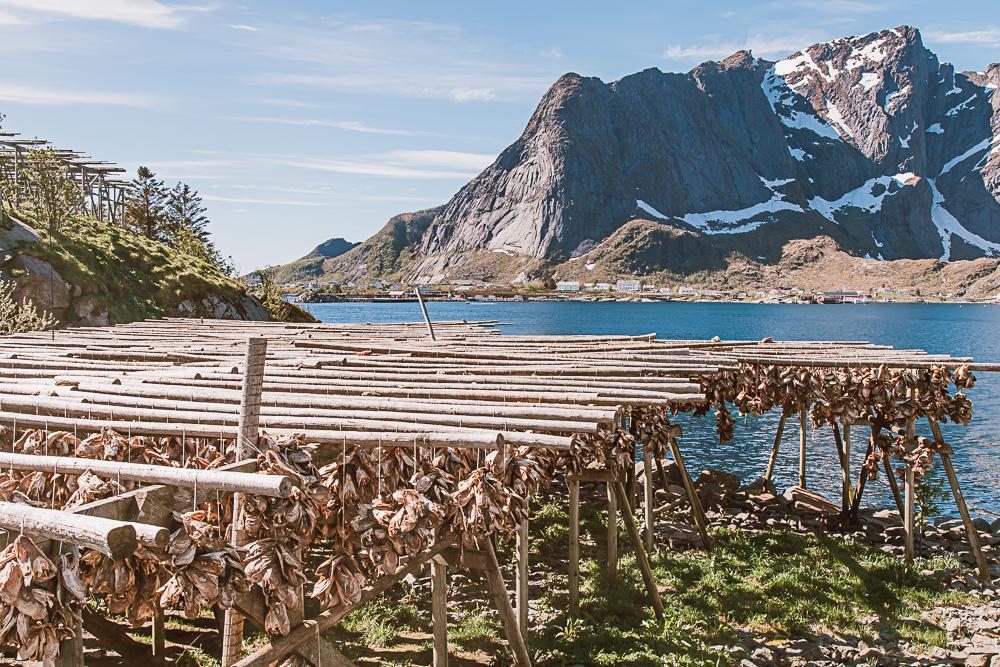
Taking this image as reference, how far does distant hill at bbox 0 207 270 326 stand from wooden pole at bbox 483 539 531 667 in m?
26.0

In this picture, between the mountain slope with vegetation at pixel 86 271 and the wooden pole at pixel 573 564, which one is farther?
the mountain slope with vegetation at pixel 86 271

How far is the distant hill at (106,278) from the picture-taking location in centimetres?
2986

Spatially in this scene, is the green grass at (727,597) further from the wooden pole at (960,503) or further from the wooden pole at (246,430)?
the wooden pole at (246,430)

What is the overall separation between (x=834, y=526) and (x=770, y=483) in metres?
3.61

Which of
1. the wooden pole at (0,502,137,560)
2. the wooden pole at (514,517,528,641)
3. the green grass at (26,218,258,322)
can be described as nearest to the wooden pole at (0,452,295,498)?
the wooden pole at (0,502,137,560)

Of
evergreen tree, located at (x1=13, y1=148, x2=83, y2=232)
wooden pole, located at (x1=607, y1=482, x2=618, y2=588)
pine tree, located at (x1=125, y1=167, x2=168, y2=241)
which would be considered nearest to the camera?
wooden pole, located at (x1=607, y1=482, x2=618, y2=588)

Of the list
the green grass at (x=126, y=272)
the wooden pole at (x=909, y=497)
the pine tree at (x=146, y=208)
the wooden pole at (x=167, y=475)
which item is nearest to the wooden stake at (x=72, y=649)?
the wooden pole at (x=167, y=475)

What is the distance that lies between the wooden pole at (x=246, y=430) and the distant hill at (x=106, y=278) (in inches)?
1053

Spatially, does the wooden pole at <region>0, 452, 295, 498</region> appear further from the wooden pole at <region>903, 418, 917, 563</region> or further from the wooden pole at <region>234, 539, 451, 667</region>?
the wooden pole at <region>903, 418, 917, 563</region>

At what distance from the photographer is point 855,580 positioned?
43.5ft

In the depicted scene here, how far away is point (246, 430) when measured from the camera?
5.04 m

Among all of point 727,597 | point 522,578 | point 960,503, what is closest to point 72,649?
point 522,578

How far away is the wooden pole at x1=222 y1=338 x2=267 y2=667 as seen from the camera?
4.90 m

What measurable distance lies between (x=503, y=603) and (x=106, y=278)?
30857mm
